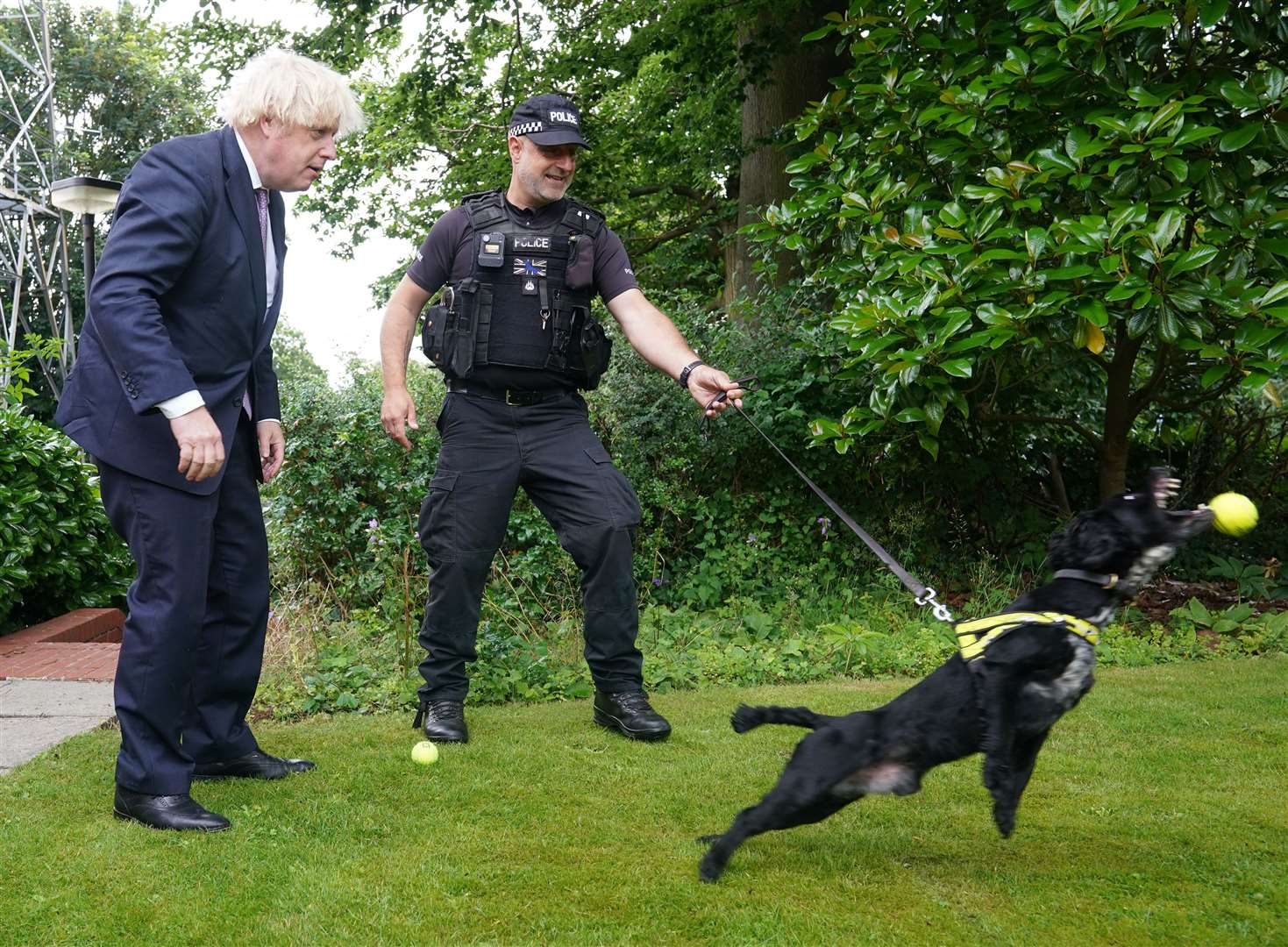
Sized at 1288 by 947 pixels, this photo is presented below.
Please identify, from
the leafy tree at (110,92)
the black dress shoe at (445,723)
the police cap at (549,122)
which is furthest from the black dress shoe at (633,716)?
the leafy tree at (110,92)

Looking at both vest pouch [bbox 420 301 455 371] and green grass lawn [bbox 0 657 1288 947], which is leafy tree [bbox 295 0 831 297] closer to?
vest pouch [bbox 420 301 455 371]

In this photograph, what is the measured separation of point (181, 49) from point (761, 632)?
33.0 feet

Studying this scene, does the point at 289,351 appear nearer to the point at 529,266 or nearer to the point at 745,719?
the point at 529,266

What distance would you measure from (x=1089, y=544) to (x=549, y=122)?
94.9 inches

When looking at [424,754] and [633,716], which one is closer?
[424,754]

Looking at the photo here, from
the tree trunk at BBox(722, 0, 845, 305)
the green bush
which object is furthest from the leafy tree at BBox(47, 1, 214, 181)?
the green bush

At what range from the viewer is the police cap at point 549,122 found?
3.99 metres

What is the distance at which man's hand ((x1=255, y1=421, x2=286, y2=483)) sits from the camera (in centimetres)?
370

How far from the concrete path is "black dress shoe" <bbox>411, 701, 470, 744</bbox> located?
1.36 metres

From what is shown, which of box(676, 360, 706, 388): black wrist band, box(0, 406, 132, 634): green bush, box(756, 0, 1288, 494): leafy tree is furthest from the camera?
box(0, 406, 132, 634): green bush

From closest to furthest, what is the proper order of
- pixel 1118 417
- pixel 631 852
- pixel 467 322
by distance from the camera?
pixel 631 852 → pixel 467 322 → pixel 1118 417

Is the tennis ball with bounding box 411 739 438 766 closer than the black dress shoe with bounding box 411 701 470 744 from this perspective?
Yes

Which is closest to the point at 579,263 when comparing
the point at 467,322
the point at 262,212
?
the point at 467,322

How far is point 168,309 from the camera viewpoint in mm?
3203
